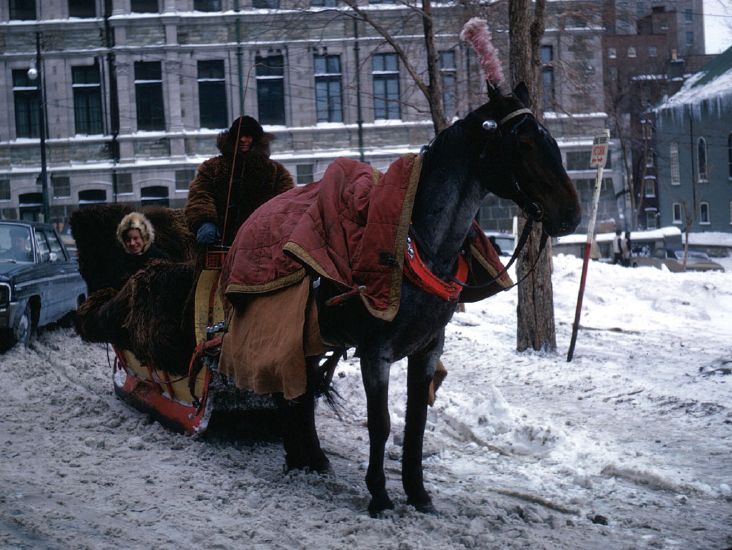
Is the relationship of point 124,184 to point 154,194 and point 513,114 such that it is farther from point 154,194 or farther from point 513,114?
point 513,114

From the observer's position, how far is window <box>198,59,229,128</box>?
3600cm

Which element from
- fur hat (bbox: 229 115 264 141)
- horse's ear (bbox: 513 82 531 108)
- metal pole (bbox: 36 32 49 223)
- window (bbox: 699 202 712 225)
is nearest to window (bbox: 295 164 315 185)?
metal pole (bbox: 36 32 49 223)

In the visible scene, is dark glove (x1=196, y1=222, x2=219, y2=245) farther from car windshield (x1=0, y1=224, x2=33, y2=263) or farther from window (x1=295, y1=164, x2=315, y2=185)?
window (x1=295, y1=164, x2=315, y2=185)

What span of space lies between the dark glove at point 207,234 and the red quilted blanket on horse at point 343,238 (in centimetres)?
70

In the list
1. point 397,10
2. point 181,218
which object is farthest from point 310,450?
point 397,10

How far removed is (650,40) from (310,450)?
85.9 meters

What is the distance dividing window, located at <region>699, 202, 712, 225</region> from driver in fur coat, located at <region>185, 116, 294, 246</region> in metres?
53.0

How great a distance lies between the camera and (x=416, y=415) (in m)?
5.68

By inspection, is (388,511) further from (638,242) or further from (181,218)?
(638,242)

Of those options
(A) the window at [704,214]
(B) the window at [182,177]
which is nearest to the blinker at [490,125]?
(B) the window at [182,177]

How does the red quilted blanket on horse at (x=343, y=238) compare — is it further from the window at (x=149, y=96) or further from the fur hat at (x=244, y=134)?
the window at (x=149, y=96)

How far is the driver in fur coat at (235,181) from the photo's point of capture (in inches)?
279

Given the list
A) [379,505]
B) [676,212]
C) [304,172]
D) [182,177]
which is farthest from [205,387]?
[676,212]

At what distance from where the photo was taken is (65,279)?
48.6ft
